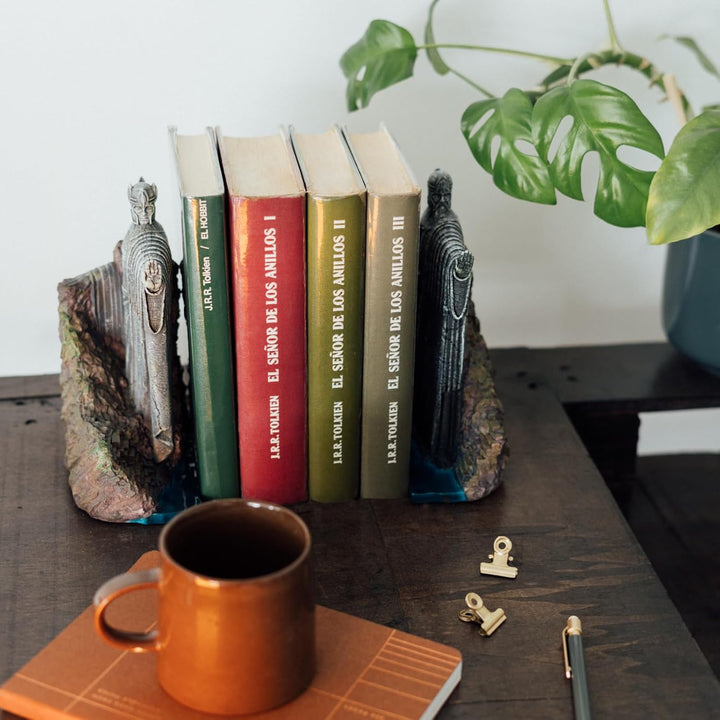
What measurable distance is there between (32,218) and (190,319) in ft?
1.27

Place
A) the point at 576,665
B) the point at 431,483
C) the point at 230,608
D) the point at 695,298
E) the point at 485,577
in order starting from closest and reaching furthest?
the point at 230,608
the point at 576,665
the point at 485,577
the point at 431,483
the point at 695,298

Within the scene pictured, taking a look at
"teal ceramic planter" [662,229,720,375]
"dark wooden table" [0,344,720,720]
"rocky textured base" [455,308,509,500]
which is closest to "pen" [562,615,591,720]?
"dark wooden table" [0,344,720,720]

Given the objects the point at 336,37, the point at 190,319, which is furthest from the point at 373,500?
the point at 336,37

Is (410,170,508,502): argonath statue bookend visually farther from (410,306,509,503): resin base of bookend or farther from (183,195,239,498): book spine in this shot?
(183,195,239,498): book spine

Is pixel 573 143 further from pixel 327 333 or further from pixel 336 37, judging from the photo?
pixel 336 37

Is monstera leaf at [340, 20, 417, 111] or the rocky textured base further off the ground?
monstera leaf at [340, 20, 417, 111]

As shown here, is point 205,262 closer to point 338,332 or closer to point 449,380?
point 338,332

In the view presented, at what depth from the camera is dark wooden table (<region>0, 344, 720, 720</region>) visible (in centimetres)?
70

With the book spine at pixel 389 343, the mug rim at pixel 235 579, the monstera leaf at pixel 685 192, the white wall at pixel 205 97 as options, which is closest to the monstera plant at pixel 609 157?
the monstera leaf at pixel 685 192

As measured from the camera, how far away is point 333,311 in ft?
2.66

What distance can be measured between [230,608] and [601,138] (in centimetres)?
47

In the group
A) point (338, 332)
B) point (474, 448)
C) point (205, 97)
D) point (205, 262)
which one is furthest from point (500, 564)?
point (205, 97)

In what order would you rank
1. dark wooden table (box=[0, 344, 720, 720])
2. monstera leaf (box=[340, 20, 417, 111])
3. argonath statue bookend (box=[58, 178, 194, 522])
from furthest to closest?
1. monstera leaf (box=[340, 20, 417, 111])
2. argonath statue bookend (box=[58, 178, 194, 522])
3. dark wooden table (box=[0, 344, 720, 720])

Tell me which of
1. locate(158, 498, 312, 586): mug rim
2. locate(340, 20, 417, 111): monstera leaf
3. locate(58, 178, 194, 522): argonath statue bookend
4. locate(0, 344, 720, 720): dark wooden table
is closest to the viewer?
locate(158, 498, 312, 586): mug rim
